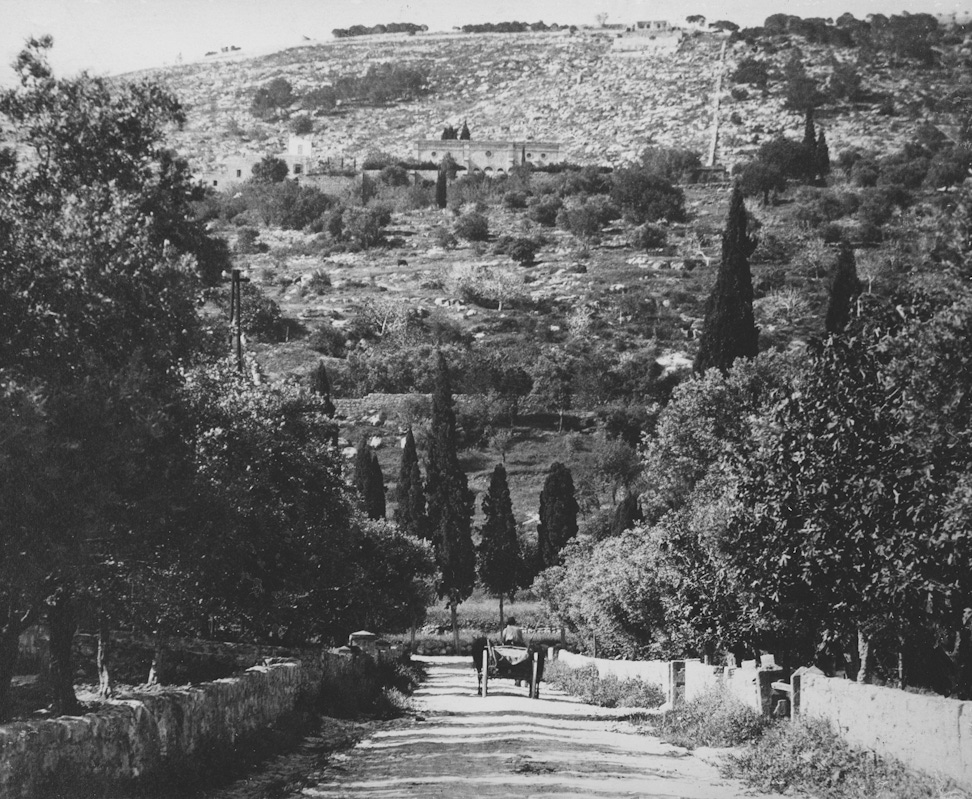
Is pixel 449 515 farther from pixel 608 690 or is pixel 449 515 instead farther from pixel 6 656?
pixel 6 656

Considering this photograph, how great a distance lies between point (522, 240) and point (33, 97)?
168152 millimetres

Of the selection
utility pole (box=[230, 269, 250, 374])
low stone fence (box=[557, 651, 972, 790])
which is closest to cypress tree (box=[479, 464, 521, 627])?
utility pole (box=[230, 269, 250, 374])

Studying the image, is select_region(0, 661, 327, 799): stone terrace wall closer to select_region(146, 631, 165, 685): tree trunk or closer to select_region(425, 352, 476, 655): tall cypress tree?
select_region(146, 631, 165, 685): tree trunk

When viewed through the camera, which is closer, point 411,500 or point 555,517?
point 411,500

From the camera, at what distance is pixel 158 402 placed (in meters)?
15.5

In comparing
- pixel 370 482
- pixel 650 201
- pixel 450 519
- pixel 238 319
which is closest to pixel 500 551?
pixel 450 519

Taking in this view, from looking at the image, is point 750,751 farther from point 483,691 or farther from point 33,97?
point 483,691

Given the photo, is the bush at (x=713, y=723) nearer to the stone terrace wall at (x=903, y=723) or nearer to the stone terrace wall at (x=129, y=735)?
the stone terrace wall at (x=903, y=723)

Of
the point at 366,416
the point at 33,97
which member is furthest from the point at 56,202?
the point at 366,416

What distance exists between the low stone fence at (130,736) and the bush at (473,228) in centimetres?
17216

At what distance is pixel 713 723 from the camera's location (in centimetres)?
2156

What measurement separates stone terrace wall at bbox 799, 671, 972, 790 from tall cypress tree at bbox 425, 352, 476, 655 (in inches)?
2389

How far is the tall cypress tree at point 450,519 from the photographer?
79.4 m

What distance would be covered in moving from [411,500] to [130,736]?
70.7 metres
